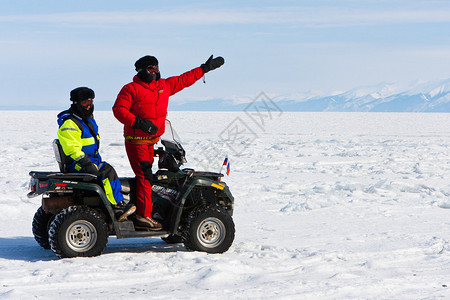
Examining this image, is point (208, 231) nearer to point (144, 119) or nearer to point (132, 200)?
point (132, 200)

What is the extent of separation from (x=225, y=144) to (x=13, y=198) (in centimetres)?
1325

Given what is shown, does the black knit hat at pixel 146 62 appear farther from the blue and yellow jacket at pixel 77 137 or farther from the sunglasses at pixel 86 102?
the blue and yellow jacket at pixel 77 137

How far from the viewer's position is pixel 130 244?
6332 mm

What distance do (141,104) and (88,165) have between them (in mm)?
762

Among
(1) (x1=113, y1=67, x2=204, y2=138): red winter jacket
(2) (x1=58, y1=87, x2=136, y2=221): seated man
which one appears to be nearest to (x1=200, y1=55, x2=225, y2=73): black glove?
(1) (x1=113, y1=67, x2=204, y2=138): red winter jacket

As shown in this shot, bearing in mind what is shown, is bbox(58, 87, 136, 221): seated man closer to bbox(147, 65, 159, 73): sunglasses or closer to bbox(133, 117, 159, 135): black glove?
bbox(133, 117, 159, 135): black glove

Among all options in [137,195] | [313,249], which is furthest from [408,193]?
[137,195]

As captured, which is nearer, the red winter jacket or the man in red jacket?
the red winter jacket

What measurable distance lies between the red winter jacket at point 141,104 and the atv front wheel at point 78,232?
850 millimetres

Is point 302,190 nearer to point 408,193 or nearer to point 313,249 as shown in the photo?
point 408,193

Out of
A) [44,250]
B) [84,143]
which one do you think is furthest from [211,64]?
[44,250]

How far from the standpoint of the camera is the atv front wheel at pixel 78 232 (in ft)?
17.0

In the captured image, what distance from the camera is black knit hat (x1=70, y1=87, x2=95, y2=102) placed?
5.35 meters

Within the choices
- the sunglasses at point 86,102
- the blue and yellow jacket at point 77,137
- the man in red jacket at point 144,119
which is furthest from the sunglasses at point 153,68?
the blue and yellow jacket at point 77,137
